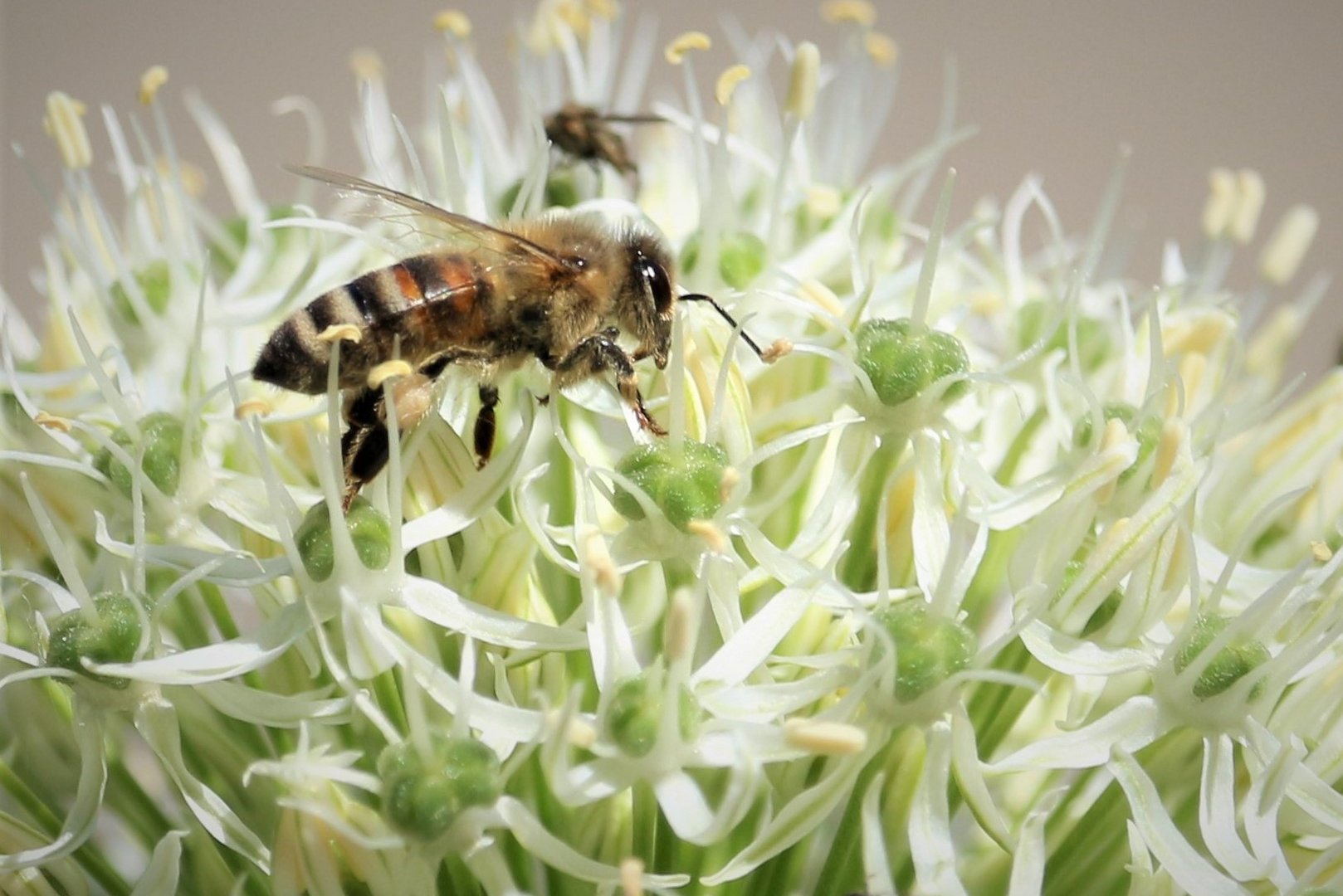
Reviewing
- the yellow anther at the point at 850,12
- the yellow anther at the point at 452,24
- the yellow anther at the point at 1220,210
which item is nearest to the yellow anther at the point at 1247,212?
the yellow anther at the point at 1220,210

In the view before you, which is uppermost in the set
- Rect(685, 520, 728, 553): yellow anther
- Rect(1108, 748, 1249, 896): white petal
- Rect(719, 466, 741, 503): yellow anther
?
Rect(719, 466, 741, 503): yellow anther

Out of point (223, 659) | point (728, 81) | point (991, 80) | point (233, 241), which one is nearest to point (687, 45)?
point (728, 81)

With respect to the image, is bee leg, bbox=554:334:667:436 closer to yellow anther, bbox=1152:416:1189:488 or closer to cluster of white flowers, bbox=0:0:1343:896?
cluster of white flowers, bbox=0:0:1343:896

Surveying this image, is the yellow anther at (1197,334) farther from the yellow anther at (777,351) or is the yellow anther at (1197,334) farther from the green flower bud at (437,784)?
the green flower bud at (437,784)

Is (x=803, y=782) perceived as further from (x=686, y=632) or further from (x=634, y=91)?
(x=634, y=91)

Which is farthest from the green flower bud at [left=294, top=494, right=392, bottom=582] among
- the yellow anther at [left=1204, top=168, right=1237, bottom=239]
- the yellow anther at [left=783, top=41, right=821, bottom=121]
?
the yellow anther at [left=1204, top=168, right=1237, bottom=239]

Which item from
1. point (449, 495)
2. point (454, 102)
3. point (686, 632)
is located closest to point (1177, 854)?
point (686, 632)

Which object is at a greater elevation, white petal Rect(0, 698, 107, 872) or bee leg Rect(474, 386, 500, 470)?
bee leg Rect(474, 386, 500, 470)
